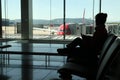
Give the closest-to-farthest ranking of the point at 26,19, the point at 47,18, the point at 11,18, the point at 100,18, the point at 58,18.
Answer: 1. the point at 100,18
2. the point at 58,18
3. the point at 47,18
4. the point at 26,19
5. the point at 11,18

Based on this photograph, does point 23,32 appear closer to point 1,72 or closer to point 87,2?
point 87,2

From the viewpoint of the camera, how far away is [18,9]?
11.6 meters

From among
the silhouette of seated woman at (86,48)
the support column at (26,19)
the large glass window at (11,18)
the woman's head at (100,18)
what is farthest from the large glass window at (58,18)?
the silhouette of seated woman at (86,48)

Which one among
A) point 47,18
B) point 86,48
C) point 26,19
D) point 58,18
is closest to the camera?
point 86,48

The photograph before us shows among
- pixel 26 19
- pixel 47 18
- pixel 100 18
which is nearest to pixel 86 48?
pixel 100 18

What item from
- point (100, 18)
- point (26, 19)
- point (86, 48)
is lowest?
point (86, 48)

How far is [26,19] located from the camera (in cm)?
1159

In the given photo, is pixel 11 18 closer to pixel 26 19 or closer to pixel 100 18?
pixel 26 19

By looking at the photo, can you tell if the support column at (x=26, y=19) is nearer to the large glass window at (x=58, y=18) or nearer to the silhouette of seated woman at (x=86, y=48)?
the large glass window at (x=58, y=18)

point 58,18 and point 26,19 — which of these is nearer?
point 58,18

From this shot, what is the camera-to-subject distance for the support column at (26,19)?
37.8ft

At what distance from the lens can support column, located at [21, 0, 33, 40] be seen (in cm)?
1151

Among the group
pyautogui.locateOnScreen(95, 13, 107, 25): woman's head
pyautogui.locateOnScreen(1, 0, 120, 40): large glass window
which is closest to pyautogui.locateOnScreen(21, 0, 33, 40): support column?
pyautogui.locateOnScreen(1, 0, 120, 40): large glass window

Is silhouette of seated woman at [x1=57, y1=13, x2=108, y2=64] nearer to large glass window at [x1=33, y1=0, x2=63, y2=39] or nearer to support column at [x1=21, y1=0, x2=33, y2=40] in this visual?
large glass window at [x1=33, y1=0, x2=63, y2=39]
